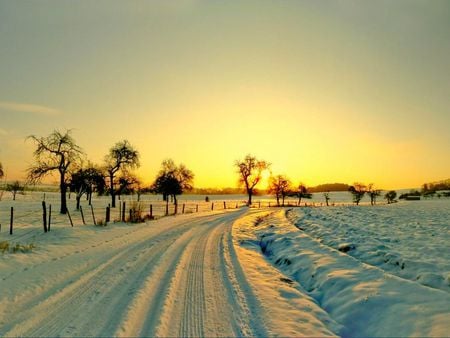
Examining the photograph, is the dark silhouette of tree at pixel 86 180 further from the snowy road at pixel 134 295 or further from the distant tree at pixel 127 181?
the snowy road at pixel 134 295

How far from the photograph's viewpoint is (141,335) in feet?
15.9

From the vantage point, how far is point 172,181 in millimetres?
74500

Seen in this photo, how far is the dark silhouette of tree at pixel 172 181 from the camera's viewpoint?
242 ft

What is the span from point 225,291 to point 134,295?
6.68 feet

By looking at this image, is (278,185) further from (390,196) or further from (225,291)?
(225,291)

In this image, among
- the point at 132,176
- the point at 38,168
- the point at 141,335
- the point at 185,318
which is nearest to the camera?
the point at 141,335

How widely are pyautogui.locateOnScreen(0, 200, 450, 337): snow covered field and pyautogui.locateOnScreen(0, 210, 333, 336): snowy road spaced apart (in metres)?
0.02

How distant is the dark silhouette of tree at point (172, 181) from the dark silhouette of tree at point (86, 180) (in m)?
17.0

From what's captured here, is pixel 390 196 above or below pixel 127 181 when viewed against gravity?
below

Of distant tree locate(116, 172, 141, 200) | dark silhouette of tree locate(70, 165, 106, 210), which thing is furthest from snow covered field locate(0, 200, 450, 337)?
distant tree locate(116, 172, 141, 200)

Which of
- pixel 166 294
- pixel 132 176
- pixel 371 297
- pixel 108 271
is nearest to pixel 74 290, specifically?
pixel 108 271

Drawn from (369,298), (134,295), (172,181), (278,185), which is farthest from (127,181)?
(369,298)

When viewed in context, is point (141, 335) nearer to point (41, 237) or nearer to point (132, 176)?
point (41, 237)

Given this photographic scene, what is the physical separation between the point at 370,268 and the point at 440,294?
7.69 feet
